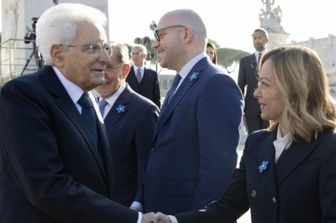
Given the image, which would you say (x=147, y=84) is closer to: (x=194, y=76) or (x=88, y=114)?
(x=194, y=76)

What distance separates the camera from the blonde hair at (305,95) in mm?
3256

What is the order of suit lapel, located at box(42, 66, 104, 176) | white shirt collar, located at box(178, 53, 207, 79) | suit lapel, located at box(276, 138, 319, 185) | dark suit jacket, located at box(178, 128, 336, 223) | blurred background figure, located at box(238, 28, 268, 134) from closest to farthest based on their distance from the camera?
dark suit jacket, located at box(178, 128, 336, 223) < suit lapel, located at box(276, 138, 319, 185) < suit lapel, located at box(42, 66, 104, 176) < white shirt collar, located at box(178, 53, 207, 79) < blurred background figure, located at box(238, 28, 268, 134)

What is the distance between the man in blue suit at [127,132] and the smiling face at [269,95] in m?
1.49

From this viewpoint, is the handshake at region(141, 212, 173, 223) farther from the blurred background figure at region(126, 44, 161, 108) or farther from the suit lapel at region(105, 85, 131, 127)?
the blurred background figure at region(126, 44, 161, 108)

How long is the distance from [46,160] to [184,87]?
4.72 ft

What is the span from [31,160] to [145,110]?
6.22ft

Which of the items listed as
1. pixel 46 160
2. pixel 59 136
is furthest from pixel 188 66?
pixel 46 160

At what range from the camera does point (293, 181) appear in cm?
322

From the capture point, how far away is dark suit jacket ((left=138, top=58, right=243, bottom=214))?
404 cm

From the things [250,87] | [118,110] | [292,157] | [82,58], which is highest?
[82,58]

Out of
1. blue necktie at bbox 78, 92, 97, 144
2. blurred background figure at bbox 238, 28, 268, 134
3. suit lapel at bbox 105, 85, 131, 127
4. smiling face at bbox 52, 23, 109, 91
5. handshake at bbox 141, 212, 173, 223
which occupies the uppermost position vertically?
smiling face at bbox 52, 23, 109, 91

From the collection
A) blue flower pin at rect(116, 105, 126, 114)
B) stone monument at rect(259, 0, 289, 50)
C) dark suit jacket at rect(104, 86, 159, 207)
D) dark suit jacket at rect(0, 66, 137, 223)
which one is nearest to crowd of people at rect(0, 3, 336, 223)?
dark suit jacket at rect(0, 66, 137, 223)

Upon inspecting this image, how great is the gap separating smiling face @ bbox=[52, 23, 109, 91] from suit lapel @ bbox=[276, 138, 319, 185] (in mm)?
1064

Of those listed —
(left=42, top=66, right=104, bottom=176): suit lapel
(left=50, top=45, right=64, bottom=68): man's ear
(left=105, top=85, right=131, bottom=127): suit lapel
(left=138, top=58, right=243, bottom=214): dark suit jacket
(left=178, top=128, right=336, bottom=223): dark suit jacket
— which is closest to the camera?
(left=178, top=128, right=336, bottom=223): dark suit jacket
